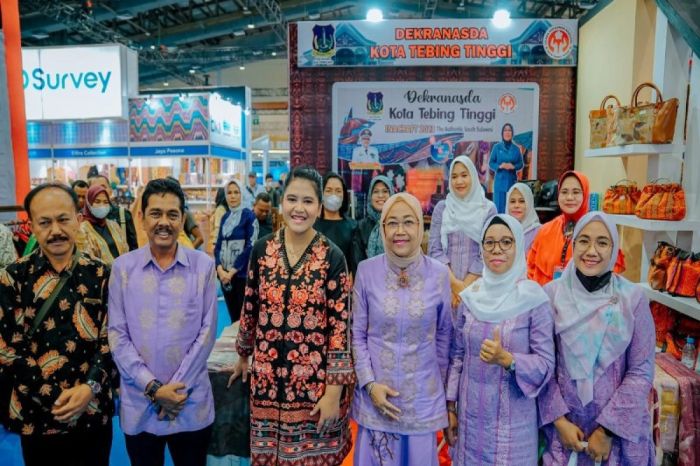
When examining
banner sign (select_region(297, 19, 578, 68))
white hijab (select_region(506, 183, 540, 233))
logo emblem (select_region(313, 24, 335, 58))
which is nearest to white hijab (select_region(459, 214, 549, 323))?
white hijab (select_region(506, 183, 540, 233))

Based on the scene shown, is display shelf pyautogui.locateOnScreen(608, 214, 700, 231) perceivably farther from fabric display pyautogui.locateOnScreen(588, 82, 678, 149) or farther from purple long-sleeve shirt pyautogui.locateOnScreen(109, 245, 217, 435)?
purple long-sleeve shirt pyautogui.locateOnScreen(109, 245, 217, 435)

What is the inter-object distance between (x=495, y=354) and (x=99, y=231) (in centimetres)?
286

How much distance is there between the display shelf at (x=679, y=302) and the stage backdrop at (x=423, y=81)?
2.89 metres

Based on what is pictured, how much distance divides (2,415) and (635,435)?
2326 mm

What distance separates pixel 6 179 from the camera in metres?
4.09

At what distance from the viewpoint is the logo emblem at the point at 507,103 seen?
218 inches

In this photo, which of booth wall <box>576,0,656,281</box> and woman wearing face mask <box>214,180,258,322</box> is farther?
woman wearing face mask <box>214,180,258,322</box>

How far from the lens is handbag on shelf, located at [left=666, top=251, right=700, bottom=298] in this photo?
2742 mm

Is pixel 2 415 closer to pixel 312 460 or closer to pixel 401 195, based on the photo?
pixel 312 460

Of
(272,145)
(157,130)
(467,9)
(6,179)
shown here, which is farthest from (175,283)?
(272,145)

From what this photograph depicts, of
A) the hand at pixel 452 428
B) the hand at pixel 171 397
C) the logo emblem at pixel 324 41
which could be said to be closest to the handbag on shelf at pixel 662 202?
the hand at pixel 452 428

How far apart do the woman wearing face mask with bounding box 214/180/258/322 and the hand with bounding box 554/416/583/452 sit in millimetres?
2971

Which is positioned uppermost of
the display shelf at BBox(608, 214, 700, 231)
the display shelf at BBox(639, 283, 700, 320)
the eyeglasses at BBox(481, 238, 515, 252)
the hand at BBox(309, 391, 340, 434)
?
the eyeglasses at BBox(481, 238, 515, 252)

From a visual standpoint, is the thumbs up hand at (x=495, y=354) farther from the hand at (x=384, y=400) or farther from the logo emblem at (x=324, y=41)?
the logo emblem at (x=324, y=41)
